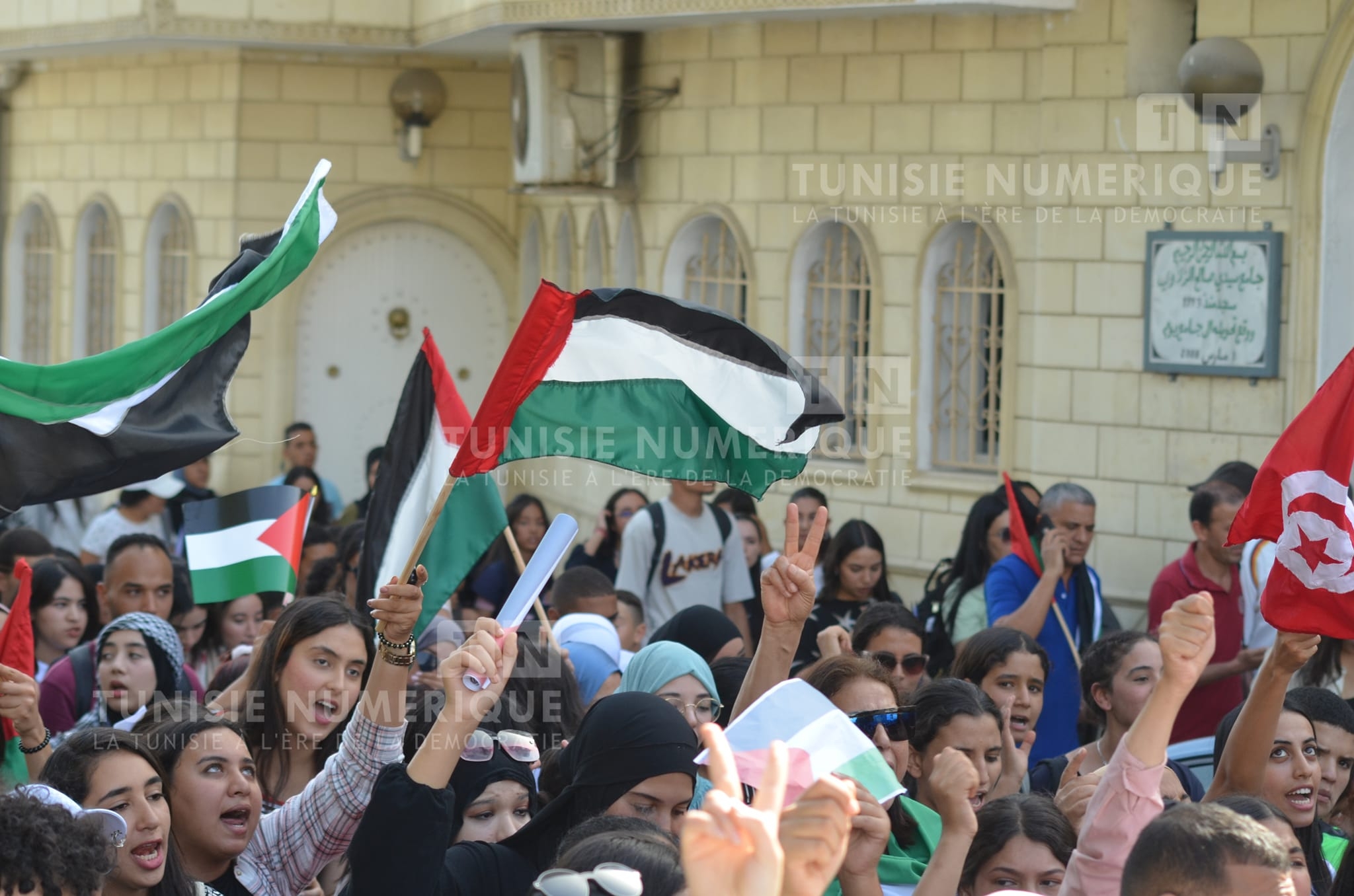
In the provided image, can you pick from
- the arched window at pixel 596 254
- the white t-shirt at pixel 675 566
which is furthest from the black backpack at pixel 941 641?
the arched window at pixel 596 254

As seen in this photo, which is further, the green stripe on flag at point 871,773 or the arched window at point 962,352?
the arched window at point 962,352

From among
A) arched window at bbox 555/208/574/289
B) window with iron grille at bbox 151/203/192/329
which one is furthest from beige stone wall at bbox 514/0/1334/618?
window with iron grille at bbox 151/203/192/329

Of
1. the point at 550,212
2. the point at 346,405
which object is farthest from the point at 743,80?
the point at 346,405

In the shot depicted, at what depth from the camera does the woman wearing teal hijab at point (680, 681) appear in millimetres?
5375

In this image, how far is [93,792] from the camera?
161 inches

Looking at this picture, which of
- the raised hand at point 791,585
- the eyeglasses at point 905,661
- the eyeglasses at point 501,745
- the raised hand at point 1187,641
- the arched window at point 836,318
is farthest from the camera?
the arched window at point 836,318

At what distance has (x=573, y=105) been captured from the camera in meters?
13.8

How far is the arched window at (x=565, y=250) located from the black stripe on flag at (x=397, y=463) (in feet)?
30.0

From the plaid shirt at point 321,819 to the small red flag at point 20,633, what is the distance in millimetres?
1280

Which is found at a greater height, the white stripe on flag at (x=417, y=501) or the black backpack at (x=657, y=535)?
the white stripe on flag at (x=417, y=501)

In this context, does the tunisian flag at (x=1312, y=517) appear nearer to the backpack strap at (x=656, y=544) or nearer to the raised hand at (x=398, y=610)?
the raised hand at (x=398, y=610)

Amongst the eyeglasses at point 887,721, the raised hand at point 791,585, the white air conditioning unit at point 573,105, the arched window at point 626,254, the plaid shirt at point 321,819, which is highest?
the white air conditioning unit at point 573,105

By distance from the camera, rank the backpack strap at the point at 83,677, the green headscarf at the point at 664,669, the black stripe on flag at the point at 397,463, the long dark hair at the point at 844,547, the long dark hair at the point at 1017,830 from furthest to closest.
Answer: the long dark hair at the point at 844,547 → the backpack strap at the point at 83,677 → the black stripe on flag at the point at 397,463 → the green headscarf at the point at 664,669 → the long dark hair at the point at 1017,830

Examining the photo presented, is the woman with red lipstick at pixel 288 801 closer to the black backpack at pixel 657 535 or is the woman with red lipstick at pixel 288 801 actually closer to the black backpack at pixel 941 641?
the black backpack at pixel 941 641
